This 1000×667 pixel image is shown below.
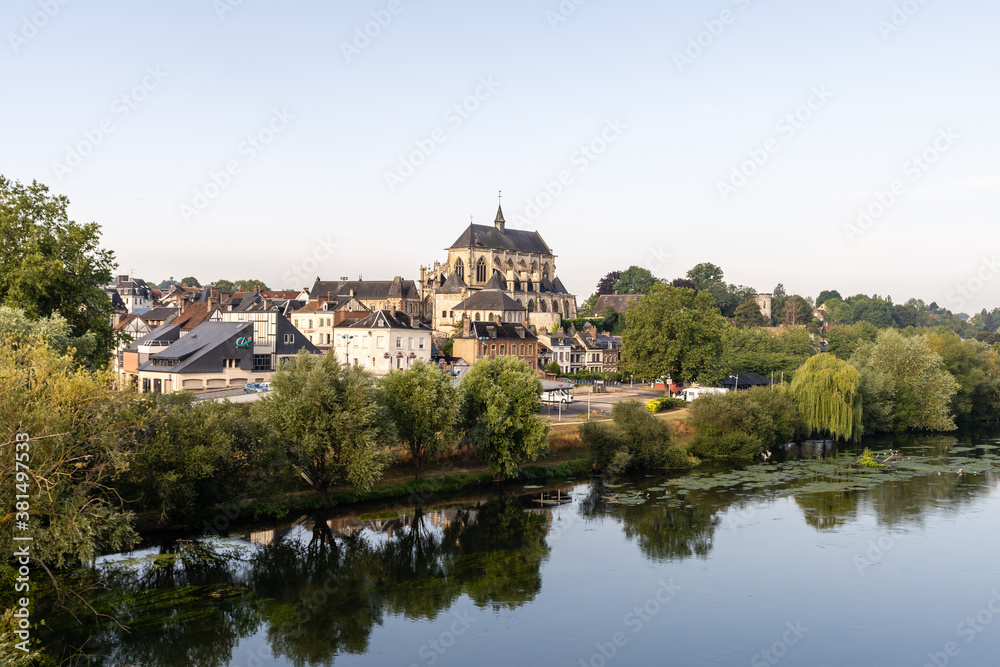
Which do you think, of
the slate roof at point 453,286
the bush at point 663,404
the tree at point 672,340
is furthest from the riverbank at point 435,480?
the slate roof at point 453,286

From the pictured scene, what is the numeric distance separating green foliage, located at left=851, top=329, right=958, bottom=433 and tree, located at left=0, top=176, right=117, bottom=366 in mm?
45017

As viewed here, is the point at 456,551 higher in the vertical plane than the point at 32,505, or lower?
lower

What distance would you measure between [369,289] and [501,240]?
20.8 m

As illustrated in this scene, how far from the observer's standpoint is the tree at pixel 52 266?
106ft

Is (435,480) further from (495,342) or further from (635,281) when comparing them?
(635,281)

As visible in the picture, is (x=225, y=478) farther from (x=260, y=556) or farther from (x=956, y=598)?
(x=956, y=598)

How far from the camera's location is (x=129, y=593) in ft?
73.7

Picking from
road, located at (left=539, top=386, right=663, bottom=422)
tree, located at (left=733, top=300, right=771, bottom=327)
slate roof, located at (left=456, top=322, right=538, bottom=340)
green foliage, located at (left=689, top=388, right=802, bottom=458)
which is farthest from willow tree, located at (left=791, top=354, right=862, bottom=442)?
tree, located at (left=733, top=300, right=771, bottom=327)

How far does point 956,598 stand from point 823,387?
27.7 m

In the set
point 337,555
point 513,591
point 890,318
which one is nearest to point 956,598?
point 513,591

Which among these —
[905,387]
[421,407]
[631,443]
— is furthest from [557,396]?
[905,387]

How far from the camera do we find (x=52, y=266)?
3266cm

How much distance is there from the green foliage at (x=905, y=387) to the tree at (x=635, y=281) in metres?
71.9

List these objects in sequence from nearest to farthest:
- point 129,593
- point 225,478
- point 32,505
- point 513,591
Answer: point 32,505
point 129,593
point 513,591
point 225,478
